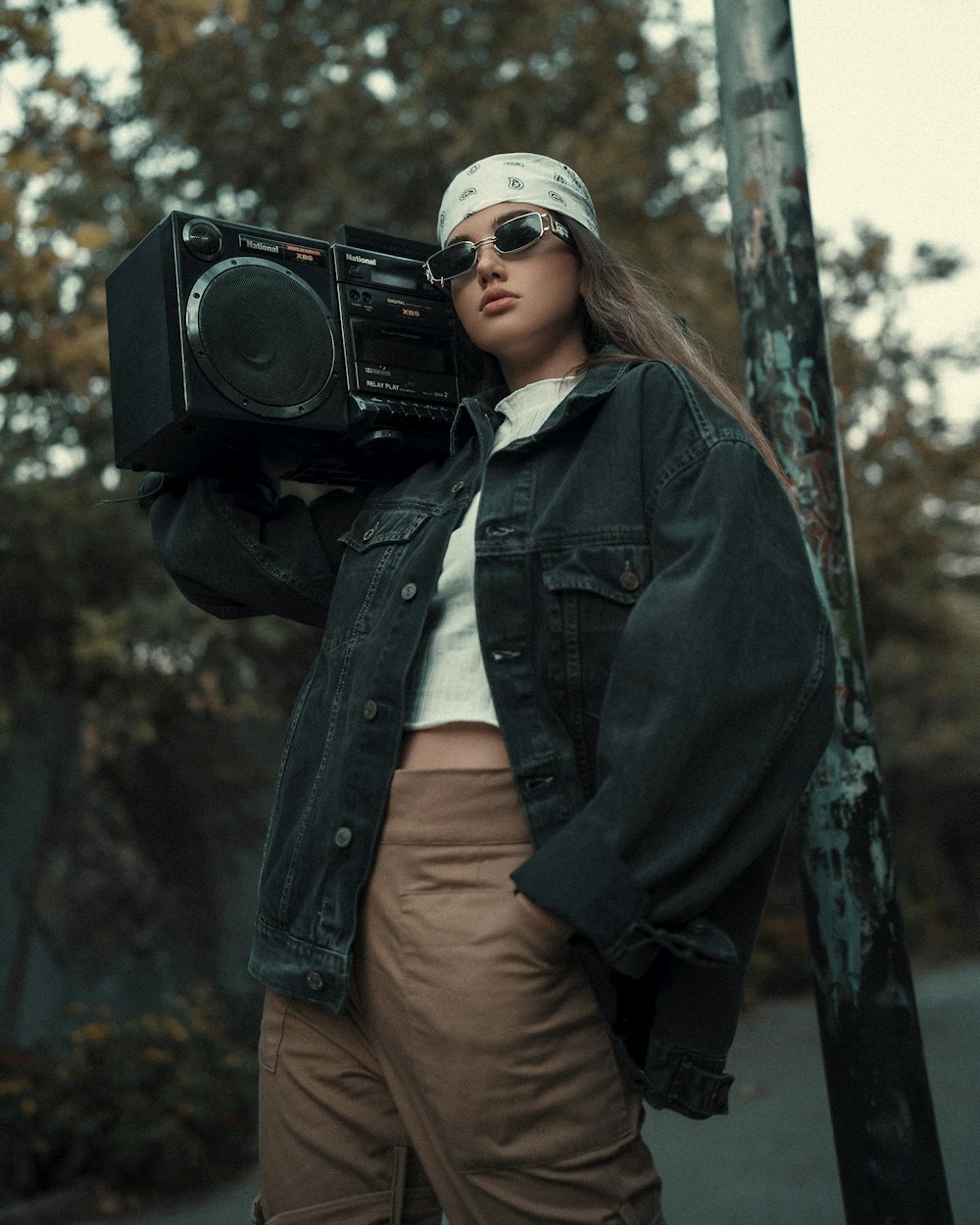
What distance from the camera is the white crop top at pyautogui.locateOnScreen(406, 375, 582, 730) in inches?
70.8

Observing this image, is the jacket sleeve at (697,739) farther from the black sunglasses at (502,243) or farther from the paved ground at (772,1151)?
the paved ground at (772,1151)

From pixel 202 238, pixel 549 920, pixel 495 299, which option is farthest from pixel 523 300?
pixel 549 920

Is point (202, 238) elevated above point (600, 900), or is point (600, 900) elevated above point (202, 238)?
point (202, 238)

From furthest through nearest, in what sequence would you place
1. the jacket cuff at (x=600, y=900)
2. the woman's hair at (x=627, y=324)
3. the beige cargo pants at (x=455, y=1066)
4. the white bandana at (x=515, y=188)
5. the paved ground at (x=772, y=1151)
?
the paved ground at (x=772, y=1151), the white bandana at (x=515, y=188), the woman's hair at (x=627, y=324), the beige cargo pants at (x=455, y=1066), the jacket cuff at (x=600, y=900)

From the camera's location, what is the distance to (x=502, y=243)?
6.70 feet

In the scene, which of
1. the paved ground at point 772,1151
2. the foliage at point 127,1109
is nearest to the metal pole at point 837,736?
the paved ground at point 772,1151

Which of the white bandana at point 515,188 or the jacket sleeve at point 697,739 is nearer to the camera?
the jacket sleeve at point 697,739

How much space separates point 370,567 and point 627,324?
1.72ft

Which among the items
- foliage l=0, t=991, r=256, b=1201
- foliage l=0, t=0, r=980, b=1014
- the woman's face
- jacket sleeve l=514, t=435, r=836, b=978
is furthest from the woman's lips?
foliage l=0, t=991, r=256, b=1201

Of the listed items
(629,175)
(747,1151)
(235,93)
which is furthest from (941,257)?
(747,1151)

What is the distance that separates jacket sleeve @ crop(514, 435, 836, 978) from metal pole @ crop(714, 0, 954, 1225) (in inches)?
30.2

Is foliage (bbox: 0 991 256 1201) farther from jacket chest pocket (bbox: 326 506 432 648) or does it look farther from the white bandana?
the white bandana

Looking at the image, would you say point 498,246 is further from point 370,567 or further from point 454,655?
point 454,655

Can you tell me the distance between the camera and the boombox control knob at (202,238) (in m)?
2.01
